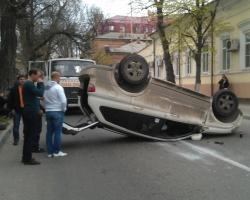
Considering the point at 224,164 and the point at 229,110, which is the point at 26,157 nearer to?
the point at 224,164

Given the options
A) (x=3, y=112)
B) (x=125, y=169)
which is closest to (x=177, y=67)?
(x=3, y=112)

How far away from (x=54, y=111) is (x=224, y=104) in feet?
15.5

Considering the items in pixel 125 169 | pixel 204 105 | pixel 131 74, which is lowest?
pixel 125 169

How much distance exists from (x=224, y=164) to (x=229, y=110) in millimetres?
4090

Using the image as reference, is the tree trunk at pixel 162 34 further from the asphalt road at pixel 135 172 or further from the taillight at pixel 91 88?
the taillight at pixel 91 88

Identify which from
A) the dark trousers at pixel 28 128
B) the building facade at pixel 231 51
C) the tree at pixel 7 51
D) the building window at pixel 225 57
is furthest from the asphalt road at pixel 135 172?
the building window at pixel 225 57

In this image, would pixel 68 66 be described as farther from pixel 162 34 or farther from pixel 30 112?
pixel 30 112

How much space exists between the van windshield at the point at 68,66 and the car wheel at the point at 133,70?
11165mm

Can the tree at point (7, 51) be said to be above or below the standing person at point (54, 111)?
above

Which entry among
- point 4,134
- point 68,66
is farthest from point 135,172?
point 68,66

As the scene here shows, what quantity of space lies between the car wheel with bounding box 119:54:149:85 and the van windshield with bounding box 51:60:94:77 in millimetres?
11165

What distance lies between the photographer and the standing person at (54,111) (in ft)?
35.0

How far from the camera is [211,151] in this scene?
10.9m

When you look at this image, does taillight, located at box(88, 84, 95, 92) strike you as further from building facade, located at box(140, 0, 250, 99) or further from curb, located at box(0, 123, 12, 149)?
building facade, located at box(140, 0, 250, 99)
